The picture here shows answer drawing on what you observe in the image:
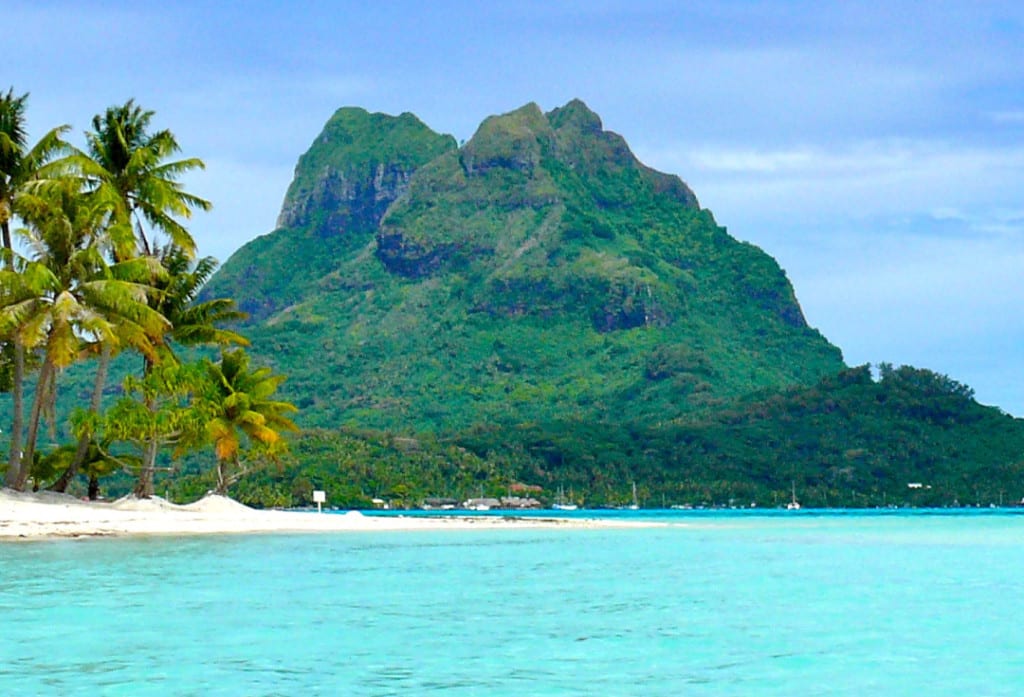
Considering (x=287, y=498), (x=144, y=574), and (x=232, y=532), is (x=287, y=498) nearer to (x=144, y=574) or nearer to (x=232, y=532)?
(x=232, y=532)

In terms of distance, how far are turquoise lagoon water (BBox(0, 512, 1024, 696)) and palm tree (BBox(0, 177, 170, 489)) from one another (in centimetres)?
766

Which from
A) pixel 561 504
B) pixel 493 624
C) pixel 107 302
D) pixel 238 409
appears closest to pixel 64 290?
pixel 107 302

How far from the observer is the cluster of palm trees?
120ft

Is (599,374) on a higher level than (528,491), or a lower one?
higher

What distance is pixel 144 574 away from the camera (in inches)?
899

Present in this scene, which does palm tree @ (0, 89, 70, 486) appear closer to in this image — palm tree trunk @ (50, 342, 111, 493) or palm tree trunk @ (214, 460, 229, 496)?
palm tree trunk @ (50, 342, 111, 493)

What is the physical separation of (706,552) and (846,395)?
128684mm

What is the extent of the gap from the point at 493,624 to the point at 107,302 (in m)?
23.5

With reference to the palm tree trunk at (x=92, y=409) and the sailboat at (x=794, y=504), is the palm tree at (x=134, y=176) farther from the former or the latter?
the sailboat at (x=794, y=504)

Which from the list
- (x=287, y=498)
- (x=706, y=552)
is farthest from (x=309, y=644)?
(x=287, y=498)

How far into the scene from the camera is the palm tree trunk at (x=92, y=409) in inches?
1529

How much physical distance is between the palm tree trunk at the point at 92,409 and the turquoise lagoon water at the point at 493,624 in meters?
9.37

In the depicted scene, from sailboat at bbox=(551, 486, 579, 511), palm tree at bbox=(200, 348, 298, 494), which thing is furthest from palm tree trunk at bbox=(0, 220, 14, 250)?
sailboat at bbox=(551, 486, 579, 511)

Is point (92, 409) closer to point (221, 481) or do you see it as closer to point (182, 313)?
point (182, 313)
